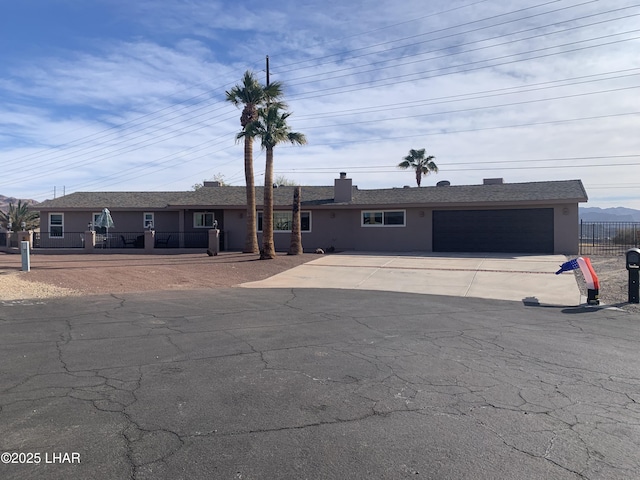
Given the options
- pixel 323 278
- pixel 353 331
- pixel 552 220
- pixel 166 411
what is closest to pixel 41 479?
pixel 166 411

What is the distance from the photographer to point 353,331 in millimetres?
9312

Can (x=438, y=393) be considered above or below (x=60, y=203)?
below

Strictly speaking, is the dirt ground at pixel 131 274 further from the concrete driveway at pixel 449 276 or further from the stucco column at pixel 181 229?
the stucco column at pixel 181 229

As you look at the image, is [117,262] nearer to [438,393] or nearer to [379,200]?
[379,200]

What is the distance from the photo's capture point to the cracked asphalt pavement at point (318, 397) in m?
4.14

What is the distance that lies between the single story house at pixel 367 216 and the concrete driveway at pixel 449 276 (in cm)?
233

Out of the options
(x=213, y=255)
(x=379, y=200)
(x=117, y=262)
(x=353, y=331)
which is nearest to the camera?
(x=353, y=331)

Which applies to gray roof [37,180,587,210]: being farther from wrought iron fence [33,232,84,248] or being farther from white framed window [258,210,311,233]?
wrought iron fence [33,232,84,248]

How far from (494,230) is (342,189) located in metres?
8.69

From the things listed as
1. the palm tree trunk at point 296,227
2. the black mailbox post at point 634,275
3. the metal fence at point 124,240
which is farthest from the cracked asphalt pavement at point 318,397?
the metal fence at point 124,240

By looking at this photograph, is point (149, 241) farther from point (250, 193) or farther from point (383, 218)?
point (383, 218)

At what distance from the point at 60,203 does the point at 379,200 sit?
20402mm

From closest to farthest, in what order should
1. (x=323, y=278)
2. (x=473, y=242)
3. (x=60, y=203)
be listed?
(x=323, y=278)
(x=473, y=242)
(x=60, y=203)

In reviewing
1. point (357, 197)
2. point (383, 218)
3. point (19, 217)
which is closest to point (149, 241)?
point (357, 197)
